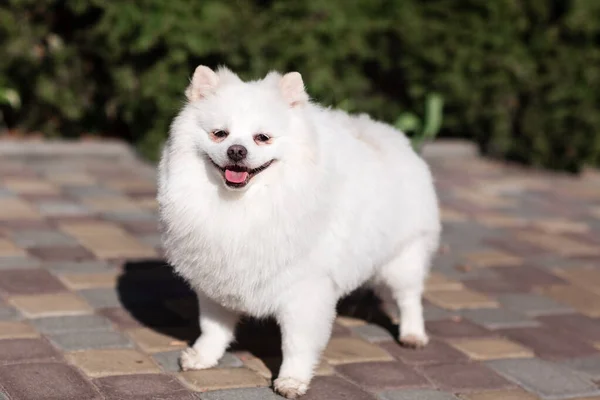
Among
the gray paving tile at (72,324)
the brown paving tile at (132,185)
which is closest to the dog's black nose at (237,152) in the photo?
the gray paving tile at (72,324)

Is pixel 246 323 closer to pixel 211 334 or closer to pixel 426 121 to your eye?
pixel 211 334

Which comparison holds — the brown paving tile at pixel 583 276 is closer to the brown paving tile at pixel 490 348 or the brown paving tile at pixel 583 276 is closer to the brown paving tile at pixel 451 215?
the brown paving tile at pixel 451 215

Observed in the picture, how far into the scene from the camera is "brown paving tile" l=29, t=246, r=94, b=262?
18.7 ft

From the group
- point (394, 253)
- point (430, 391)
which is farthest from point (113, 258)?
point (430, 391)

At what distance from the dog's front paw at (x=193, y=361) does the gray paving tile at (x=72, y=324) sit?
618 millimetres

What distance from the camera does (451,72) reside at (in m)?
9.45

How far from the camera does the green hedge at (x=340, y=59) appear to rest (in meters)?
8.35

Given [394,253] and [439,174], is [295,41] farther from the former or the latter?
[394,253]

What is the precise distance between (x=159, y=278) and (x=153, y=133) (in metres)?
3.23

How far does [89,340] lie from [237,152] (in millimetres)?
1412

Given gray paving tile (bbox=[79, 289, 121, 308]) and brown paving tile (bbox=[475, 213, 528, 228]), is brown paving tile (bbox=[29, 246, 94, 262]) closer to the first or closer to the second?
gray paving tile (bbox=[79, 289, 121, 308])

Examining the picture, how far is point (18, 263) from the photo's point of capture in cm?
552

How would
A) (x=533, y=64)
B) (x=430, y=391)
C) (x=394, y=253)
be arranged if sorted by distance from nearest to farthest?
(x=430, y=391) → (x=394, y=253) → (x=533, y=64)


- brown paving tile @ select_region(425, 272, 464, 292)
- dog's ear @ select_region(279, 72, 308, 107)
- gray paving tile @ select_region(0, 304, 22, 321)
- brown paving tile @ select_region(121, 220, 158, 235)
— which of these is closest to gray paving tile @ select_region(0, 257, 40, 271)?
gray paving tile @ select_region(0, 304, 22, 321)
